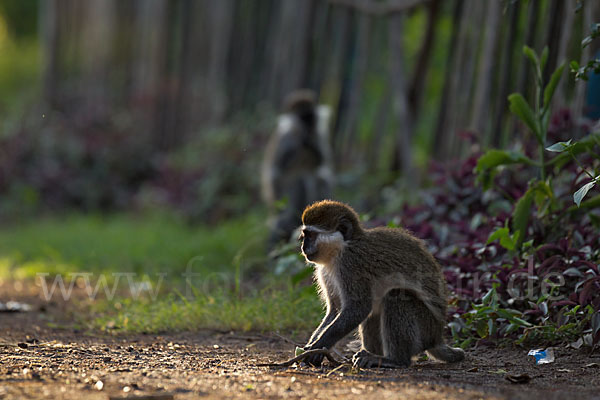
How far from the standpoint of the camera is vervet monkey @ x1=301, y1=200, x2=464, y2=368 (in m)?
3.94

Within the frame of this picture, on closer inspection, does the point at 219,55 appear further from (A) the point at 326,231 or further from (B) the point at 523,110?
(A) the point at 326,231

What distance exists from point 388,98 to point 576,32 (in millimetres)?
3542

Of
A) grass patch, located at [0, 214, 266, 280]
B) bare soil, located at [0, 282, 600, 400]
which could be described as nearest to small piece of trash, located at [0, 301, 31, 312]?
bare soil, located at [0, 282, 600, 400]

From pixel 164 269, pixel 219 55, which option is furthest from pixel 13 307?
pixel 219 55

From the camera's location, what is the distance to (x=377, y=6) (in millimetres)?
8977

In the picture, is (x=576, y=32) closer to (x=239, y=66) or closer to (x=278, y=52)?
(x=278, y=52)

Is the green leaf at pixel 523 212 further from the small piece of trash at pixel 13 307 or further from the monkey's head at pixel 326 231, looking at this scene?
the small piece of trash at pixel 13 307

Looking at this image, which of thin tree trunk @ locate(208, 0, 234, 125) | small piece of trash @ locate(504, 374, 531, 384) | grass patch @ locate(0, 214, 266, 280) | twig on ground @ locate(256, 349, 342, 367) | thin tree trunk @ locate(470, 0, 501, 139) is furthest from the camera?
thin tree trunk @ locate(208, 0, 234, 125)

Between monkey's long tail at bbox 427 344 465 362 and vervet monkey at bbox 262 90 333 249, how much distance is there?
461cm

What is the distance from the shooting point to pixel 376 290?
13.2ft

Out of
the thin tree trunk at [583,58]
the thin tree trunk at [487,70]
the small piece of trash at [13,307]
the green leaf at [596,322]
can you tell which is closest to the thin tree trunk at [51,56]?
the small piece of trash at [13,307]

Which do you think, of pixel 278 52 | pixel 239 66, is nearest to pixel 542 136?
pixel 278 52

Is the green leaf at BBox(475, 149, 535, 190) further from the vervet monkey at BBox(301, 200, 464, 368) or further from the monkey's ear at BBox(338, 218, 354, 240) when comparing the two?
the monkey's ear at BBox(338, 218, 354, 240)

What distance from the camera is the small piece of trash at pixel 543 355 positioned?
4.05m
